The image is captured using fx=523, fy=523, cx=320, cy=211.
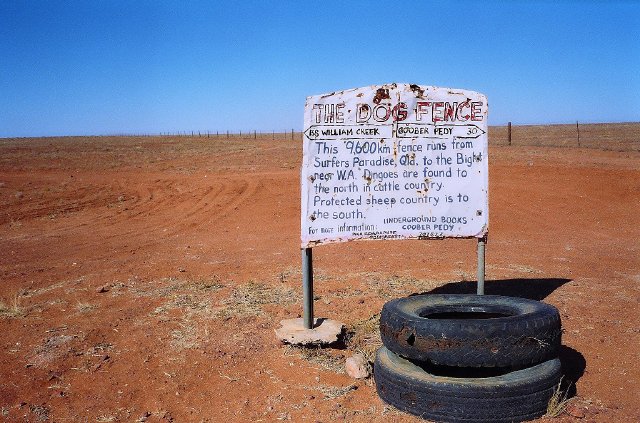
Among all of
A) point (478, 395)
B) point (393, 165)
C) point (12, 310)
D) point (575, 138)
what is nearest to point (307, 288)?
point (393, 165)

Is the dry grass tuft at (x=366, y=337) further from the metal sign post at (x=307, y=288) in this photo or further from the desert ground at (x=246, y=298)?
the metal sign post at (x=307, y=288)

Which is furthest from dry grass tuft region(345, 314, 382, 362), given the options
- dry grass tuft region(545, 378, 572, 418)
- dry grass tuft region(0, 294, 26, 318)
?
dry grass tuft region(0, 294, 26, 318)

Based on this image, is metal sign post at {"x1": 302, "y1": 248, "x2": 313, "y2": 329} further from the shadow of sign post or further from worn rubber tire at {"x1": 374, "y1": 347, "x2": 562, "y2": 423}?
worn rubber tire at {"x1": 374, "y1": 347, "x2": 562, "y2": 423}

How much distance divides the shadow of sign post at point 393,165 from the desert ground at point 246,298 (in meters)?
1.20

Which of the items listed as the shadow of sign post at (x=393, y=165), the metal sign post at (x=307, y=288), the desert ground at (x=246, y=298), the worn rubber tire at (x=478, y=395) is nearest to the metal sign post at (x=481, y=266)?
the shadow of sign post at (x=393, y=165)

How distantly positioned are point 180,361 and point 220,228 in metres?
6.85

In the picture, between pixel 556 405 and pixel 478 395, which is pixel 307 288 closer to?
pixel 478 395

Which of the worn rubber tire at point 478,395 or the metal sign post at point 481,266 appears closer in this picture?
the worn rubber tire at point 478,395

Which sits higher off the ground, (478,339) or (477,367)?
(478,339)

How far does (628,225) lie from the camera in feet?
34.7

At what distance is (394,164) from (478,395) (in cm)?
224

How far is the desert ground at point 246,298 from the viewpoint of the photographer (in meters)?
4.02

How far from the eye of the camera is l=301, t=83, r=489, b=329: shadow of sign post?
4.82 meters

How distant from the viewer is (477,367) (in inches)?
142
